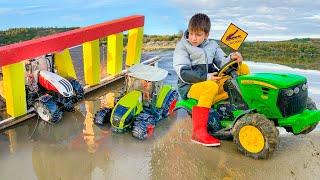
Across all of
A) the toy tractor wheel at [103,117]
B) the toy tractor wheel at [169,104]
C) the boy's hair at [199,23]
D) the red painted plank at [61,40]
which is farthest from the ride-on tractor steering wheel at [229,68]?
the red painted plank at [61,40]

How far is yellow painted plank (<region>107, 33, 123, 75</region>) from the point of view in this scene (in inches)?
272

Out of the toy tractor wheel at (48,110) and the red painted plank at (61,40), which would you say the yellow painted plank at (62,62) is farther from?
the toy tractor wheel at (48,110)

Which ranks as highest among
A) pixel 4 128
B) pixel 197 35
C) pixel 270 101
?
pixel 197 35

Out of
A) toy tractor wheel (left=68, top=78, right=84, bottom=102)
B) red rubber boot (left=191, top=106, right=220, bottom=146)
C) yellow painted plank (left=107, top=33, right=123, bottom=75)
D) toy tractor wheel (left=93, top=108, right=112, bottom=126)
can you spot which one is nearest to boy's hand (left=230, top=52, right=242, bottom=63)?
red rubber boot (left=191, top=106, right=220, bottom=146)

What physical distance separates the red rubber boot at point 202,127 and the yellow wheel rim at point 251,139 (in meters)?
0.34

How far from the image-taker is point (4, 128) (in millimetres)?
4969

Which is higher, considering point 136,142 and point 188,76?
point 188,76

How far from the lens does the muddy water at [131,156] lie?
398cm

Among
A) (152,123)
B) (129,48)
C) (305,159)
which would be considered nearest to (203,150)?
(152,123)

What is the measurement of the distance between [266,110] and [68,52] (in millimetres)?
2799

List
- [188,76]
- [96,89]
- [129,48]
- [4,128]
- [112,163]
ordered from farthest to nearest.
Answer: [129,48] → [96,89] → [4,128] → [188,76] → [112,163]

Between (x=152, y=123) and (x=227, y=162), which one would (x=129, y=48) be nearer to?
(x=152, y=123)

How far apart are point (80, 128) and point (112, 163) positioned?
102 centimetres

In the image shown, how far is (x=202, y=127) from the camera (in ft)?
14.9
